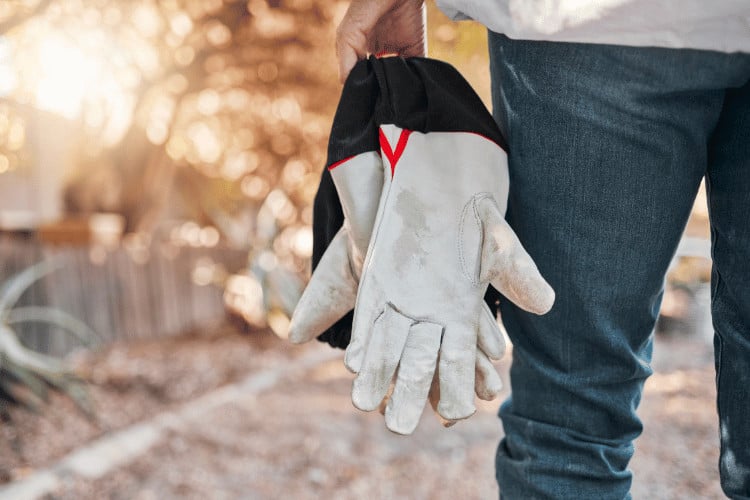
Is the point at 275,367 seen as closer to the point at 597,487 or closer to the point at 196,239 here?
the point at 196,239

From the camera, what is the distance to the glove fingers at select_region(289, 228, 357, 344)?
820mm

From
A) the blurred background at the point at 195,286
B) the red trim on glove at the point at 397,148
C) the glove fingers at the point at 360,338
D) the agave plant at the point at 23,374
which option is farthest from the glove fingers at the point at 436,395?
the agave plant at the point at 23,374

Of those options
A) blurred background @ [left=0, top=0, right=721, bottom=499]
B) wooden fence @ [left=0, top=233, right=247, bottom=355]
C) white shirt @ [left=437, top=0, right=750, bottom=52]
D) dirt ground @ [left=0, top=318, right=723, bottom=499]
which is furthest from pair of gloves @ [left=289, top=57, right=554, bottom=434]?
wooden fence @ [left=0, top=233, right=247, bottom=355]

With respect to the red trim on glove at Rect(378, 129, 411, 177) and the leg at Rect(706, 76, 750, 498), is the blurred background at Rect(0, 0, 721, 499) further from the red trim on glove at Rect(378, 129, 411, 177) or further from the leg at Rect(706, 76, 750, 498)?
the leg at Rect(706, 76, 750, 498)

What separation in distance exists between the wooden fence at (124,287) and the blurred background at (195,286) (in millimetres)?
12

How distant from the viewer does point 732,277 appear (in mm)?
719

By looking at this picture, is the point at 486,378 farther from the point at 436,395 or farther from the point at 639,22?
the point at 639,22

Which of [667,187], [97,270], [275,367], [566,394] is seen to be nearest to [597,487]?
[566,394]

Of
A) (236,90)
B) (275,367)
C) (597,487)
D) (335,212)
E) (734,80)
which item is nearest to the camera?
(734,80)

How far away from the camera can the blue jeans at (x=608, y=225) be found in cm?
67

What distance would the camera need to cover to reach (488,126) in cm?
78

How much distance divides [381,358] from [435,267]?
0.13 meters

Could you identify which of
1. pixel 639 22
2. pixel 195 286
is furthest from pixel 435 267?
pixel 195 286

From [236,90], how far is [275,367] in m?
2.28
